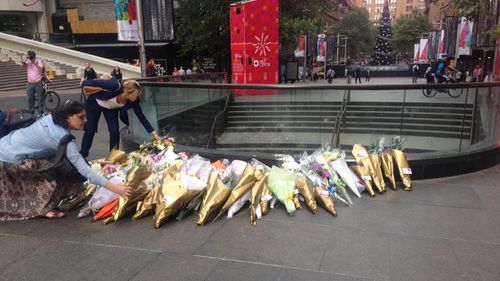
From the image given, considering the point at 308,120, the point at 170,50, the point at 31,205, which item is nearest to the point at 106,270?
the point at 31,205

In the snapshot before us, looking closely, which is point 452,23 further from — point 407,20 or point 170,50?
point 407,20

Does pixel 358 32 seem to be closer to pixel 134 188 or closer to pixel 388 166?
pixel 388 166

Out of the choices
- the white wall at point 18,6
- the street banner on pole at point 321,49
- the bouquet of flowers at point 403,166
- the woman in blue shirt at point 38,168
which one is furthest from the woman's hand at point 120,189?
the white wall at point 18,6

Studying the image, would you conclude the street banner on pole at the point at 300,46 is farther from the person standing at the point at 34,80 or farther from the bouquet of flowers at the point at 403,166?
the bouquet of flowers at the point at 403,166

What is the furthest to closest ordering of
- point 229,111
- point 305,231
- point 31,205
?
1. point 229,111
2. point 31,205
3. point 305,231

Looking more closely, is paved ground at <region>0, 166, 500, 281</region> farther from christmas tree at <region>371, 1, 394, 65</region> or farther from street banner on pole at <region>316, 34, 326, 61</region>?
christmas tree at <region>371, 1, 394, 65</region>

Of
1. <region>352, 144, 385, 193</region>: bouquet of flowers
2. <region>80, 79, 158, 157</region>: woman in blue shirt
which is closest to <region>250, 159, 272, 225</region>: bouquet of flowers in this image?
<region>352, 144, 385, 193</region>: bouquet of flowers

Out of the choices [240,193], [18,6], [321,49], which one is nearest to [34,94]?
[240,193]

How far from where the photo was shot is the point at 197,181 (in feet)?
14.1

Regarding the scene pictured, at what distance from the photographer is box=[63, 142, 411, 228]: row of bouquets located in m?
4.20

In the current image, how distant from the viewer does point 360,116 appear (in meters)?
6.51

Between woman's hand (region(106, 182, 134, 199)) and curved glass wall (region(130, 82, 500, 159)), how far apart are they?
8.37ft

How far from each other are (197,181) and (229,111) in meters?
3.03

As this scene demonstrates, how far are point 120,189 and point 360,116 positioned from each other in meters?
4.14
